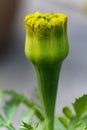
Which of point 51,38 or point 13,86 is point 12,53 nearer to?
point 13,86

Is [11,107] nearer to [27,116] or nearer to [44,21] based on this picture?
[27,116]

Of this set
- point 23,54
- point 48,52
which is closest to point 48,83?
point 48,52

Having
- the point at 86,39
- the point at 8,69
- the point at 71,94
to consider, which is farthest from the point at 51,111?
the point at 86,39

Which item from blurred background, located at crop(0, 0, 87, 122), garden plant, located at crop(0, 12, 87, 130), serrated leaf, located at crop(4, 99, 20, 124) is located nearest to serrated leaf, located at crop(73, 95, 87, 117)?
garden plant, located at crop(0, 12, 87, 130)

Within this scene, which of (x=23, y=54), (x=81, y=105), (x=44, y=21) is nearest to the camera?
(x=44, y=21)

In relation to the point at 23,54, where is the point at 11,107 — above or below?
below

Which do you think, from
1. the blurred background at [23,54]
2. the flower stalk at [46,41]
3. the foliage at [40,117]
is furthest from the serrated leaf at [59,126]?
the blurred background at [23,54]

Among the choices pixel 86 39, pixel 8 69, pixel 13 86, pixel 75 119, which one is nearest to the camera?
pixel 75 119

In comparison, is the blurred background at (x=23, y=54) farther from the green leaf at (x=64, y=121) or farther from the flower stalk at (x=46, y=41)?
the flower stalk at (x=46, y=41)
